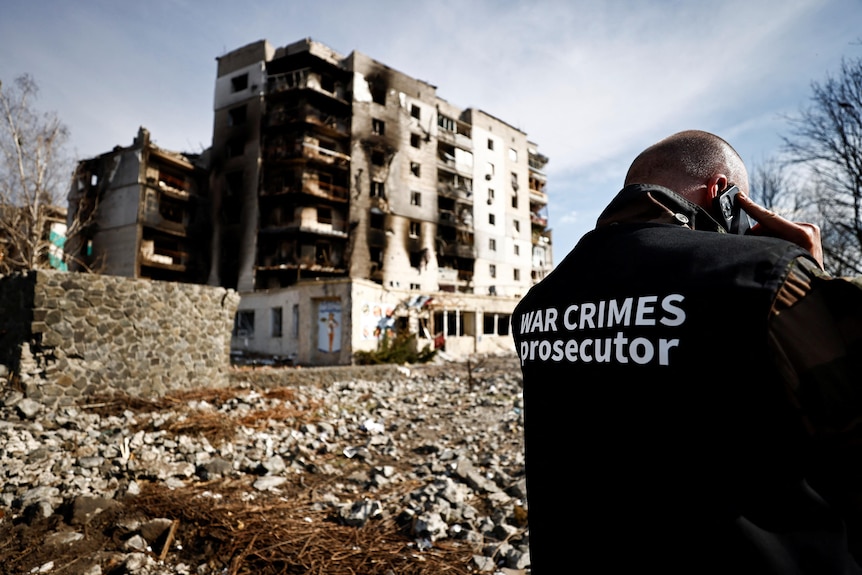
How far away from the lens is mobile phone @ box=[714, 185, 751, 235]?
1.29 m

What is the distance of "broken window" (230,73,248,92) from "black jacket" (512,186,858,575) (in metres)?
38.6

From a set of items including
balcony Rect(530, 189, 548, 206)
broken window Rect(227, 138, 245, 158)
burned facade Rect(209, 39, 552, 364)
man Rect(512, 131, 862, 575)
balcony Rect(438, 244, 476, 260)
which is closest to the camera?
man Rect(512, 131, 862, 575)

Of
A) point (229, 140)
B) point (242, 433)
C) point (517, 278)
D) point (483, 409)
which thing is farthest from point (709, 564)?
point (517, 278)

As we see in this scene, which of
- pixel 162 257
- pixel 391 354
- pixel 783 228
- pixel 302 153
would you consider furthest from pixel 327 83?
pixel 783 228

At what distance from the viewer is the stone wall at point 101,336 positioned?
8.02m

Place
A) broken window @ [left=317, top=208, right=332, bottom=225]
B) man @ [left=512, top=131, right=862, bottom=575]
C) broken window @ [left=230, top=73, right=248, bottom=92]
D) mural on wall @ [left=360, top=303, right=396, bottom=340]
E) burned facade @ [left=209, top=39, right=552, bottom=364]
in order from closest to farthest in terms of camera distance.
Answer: man @ [left=512, top=131, right=862, bottom=575] → mural on wall @ [left=360, top=303, right=396, bottom=340] → burned facade @ [left=209, top=39, right=552, bottom=364] → broken window @ [left=317, top=208, right=332, bottom=225] → broken window @ [left=230, top=73, right=248, bottom=92]

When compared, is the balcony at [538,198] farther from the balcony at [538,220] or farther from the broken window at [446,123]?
the broken window at [446,123]

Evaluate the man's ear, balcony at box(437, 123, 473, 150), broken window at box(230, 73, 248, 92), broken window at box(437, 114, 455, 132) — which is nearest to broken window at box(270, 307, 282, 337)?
broken window at box(230, 73, 248, 92)

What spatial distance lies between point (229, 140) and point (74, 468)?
1300 inches

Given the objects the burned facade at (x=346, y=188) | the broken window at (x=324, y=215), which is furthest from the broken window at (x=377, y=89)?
the broken window at (x=324, y=215)

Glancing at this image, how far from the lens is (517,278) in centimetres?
4222

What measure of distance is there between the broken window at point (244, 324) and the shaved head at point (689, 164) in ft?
83.3

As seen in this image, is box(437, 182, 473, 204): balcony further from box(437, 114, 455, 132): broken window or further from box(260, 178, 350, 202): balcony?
box(260, 178, 350, 202): balcony

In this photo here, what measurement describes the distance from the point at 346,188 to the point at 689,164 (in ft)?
111
